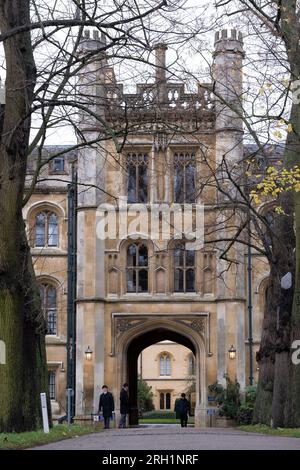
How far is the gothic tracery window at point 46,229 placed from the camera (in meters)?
39.7

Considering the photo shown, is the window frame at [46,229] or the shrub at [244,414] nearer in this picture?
the shrub at [244,414]

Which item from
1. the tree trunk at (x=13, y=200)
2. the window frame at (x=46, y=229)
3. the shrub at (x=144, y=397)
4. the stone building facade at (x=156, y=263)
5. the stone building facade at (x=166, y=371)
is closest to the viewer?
the tree trunk at (x=13, y=200)

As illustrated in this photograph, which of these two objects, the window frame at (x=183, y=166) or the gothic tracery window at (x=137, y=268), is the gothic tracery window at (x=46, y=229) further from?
the window frame at (x=183, y=166)

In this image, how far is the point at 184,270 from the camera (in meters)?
34.5

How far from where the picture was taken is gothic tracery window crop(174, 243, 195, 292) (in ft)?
113

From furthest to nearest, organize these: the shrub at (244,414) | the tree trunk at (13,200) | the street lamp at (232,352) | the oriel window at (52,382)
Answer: the oriel window at (52,382), the street lamp at (232,352), the shrub at (244,414), the tree trunk at (13,200)

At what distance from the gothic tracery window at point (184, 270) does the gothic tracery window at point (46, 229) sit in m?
6.92

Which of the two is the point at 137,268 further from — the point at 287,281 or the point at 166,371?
the point at 166,371

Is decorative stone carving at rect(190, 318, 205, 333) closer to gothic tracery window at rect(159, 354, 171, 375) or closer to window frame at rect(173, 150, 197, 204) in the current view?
window frame at rect(173, 150, 197, 204)

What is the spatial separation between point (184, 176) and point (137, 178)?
166cm

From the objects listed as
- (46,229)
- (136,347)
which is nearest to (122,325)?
(136,347)

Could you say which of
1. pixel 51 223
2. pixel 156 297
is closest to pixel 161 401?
pixel 51 223

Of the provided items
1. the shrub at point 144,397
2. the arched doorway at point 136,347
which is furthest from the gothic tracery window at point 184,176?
the shrub at point 144,397

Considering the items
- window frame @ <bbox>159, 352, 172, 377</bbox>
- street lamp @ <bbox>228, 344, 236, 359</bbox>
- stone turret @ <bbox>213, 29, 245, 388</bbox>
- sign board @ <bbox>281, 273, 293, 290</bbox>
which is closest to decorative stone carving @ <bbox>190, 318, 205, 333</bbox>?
stone turret @ <bbox>213, 29, 245, 388</bbox>
